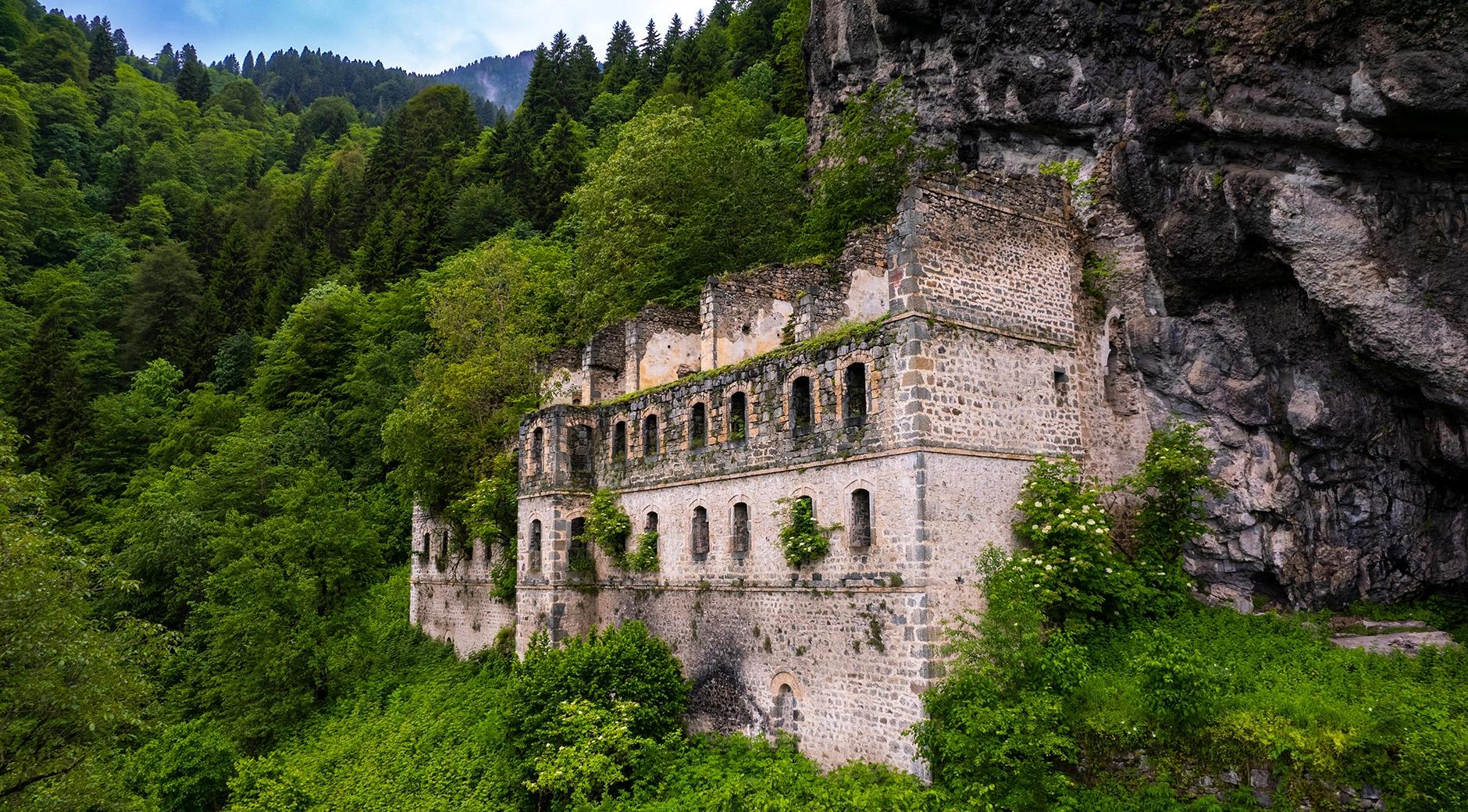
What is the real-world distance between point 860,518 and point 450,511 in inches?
619

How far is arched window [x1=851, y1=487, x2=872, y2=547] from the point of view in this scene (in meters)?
14.2

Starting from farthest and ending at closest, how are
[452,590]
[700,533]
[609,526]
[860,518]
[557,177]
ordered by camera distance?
[557,177], [452,590], [609,526], [700,533], [860,518]

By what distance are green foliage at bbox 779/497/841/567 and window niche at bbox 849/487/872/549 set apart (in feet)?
1.15

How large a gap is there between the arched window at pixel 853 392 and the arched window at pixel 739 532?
308 centimetres

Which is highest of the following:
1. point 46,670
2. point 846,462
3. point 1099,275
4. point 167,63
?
point 167,63

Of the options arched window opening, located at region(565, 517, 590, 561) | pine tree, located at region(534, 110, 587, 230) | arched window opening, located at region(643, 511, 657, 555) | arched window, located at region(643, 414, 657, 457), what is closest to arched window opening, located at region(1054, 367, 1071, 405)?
arched window, located at region(643, 414, 657, 457)

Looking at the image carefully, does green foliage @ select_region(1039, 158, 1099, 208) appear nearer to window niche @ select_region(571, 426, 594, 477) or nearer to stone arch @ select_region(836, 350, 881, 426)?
stone arch @ select_region(836, 350, 881, 426)

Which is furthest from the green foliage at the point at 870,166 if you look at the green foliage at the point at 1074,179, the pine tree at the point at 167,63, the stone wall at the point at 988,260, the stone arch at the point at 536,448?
the pine tree at the point at 167,63

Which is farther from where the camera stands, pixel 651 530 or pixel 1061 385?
pixel 651 530

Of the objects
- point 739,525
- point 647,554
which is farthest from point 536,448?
point 739,525

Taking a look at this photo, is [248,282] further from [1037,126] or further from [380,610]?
[1037,126]

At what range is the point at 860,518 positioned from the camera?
47.1 ft

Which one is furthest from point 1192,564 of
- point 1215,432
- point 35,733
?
point 35,733

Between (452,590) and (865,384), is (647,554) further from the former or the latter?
(452,590)
